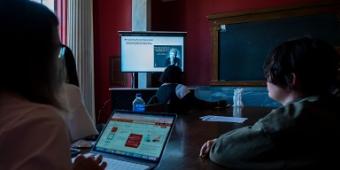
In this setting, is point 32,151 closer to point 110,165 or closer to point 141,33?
point 110,165

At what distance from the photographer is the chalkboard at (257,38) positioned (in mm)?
4211

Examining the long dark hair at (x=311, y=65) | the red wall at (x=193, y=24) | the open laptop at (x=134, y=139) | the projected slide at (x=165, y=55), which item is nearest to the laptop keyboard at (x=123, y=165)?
the open laptop at (x=134, y=139)

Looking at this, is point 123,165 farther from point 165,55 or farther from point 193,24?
point 193,24

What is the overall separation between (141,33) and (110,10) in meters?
0.99

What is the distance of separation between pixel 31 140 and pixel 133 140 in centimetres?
60

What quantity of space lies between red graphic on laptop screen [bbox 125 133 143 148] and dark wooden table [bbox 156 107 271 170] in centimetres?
11

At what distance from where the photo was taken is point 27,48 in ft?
2.48

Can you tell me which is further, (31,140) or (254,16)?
(254,16)

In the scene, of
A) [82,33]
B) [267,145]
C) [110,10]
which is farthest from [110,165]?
[110,10]

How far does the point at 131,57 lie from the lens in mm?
4660

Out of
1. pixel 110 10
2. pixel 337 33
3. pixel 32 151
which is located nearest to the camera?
pixel 32 151

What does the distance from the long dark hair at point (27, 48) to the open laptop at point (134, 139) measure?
0.47 m

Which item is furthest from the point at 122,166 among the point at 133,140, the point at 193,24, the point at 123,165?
the point at 193,24

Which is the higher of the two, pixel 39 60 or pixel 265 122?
pixel 39 60
